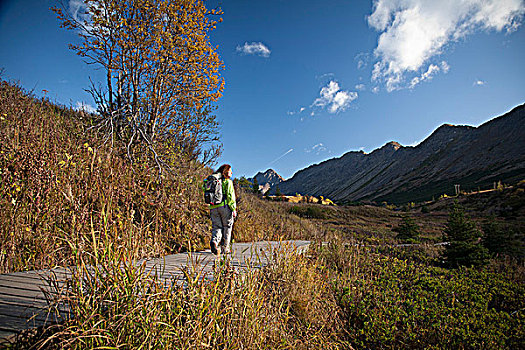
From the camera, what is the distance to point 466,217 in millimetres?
8070

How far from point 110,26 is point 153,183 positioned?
14.4 ft

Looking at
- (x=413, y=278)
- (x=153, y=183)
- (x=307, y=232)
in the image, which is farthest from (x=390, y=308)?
(x=307, y=232)

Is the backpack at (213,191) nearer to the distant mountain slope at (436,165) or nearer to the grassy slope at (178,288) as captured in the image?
the grassy slope at (178,288)

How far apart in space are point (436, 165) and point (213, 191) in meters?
88.9

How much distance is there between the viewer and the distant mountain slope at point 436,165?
52.7 m

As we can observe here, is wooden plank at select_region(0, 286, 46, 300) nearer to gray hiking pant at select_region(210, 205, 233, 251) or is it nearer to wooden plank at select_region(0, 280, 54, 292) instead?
wooden plank at select_region(0, 280, 54, 292)

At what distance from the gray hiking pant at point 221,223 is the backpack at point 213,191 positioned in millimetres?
190

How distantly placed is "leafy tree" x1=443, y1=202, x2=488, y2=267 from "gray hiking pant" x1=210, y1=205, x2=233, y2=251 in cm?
709

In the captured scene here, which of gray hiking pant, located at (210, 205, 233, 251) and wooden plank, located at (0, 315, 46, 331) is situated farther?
gray hiking pant, located at (210, 205, 233, 251)

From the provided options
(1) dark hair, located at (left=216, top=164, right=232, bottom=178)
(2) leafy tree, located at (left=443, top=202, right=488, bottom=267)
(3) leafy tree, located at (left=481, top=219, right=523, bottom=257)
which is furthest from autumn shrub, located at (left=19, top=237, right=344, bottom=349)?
(3) leafy tree, located at (left=481, top=219, right=523, bottom=257)

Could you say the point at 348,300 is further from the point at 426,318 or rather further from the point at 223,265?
the point at 223,265

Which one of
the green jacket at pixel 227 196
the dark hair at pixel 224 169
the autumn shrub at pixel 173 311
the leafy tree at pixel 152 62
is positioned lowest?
the autumn shrub at pixel 173 311

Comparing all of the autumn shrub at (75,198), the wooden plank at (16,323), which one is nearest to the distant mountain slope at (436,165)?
the autumn shrub at (75,198)

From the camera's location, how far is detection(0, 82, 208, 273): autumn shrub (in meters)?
3.36
